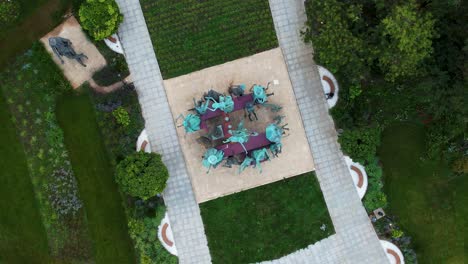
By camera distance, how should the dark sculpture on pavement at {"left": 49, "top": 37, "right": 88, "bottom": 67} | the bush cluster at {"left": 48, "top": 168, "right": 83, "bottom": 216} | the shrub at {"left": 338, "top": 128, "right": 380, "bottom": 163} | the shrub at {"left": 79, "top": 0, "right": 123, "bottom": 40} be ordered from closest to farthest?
the shrub at {"left": 338, "top": 128, "right": 380, "bottom": 163} < the shrub at {"left": 79, "top": 0, "right": 123, "bottom": 40} < the dark sculpture on pavement at {"left": 49, "top": 37, "right": 88, "bottom": 67} < the bush cluster at {"left": 48, "top": 168, "right": 83, "bottom": 216}

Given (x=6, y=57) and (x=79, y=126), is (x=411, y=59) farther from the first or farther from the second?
(x=6, y=57)

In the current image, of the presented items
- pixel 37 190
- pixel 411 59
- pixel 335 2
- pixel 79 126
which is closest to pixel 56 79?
pixel 79 126

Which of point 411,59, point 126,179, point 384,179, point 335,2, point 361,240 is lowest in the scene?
point 361,240

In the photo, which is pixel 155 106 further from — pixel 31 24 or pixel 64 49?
pixel 31 24

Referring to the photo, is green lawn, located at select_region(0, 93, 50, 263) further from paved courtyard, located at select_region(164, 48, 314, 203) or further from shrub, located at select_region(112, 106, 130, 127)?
paved courtyard, located at select_region(164, 48, 314, 203)

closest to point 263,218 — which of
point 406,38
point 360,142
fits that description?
point 360,142

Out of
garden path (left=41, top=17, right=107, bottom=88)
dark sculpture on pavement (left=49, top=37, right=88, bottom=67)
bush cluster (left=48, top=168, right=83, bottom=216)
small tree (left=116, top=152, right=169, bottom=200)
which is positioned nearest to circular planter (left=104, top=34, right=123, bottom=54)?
garden path (left=41, top=17, right=107, bottom=88)
